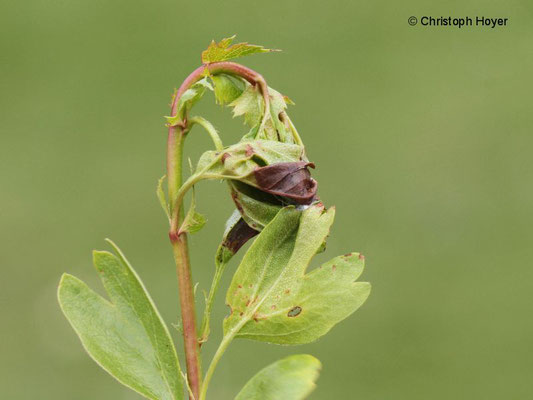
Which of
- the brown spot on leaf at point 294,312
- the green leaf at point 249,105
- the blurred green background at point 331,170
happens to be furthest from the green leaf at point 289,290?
the blurred green background at point 331,170

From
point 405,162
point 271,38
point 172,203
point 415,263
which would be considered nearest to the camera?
point 172,203

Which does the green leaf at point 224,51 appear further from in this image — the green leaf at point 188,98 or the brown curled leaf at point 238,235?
the brown curled leaf at point 238,235

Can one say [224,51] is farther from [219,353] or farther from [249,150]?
[219,353]

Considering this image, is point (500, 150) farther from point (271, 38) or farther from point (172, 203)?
point (172, 203)

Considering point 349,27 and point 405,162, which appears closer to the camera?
point 405,162

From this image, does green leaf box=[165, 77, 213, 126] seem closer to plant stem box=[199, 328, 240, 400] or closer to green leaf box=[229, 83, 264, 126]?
green leaf box=[229, 83, 264, 126]

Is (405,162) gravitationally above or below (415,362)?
above

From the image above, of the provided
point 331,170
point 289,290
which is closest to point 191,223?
point 289,290

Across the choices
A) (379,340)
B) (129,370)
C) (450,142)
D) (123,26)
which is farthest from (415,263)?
(129,370)
